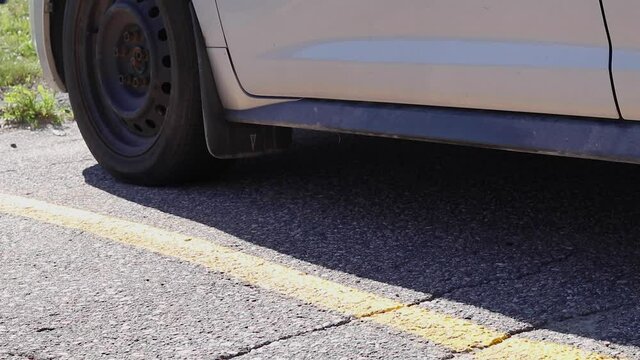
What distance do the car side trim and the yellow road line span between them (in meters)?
0.47

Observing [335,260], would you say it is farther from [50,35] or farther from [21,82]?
[21,82]

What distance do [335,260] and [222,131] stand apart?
82 cm

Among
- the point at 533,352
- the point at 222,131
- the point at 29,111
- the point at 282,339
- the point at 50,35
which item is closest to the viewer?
the point at 533,352

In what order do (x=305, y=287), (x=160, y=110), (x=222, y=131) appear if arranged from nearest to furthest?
(x=305, y=287) → (x=222, y=131) → (x=160, y=110)

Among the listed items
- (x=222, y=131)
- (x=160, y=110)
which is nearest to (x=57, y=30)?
(x=160, y=110)

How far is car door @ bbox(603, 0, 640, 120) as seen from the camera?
100.0 inches

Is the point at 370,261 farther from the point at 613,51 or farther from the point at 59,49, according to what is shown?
the point at 59,49

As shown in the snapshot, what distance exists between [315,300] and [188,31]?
133cm

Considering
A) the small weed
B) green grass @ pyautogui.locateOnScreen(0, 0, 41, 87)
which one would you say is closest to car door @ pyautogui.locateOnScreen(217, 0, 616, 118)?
the small weed

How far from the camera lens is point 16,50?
7.38 metres

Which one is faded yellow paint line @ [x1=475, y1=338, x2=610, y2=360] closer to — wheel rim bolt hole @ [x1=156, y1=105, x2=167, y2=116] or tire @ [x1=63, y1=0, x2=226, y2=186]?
tire @ [x1=63, y1=0, x2=226, y2=186]

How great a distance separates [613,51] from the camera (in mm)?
2598

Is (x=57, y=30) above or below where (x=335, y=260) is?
above

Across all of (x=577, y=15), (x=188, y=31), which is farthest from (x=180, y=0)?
(x=577, y=15)
